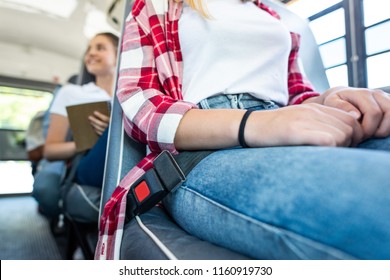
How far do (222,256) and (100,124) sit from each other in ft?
2.12

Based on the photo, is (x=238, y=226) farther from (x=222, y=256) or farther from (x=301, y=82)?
(x=301, y=82)

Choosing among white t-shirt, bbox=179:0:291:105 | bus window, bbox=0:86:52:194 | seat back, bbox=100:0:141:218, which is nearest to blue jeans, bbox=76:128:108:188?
seat back, bbox=100:0:141:218

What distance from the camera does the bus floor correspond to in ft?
3.90

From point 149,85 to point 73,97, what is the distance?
81cm

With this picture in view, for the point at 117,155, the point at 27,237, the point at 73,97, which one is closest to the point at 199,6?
the point at 117,155

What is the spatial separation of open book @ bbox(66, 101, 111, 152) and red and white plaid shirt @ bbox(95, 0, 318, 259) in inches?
14.5

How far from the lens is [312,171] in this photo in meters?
0.22

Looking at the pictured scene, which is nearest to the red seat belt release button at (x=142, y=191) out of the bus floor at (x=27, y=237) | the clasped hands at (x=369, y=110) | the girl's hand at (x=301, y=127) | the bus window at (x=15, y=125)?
the girl's hand at (x=301, y=127)

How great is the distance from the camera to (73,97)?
112cm

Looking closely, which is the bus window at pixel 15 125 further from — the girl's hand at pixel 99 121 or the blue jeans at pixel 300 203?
the blue jeans at pixel 300 203

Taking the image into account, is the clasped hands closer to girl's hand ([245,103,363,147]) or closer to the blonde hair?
girl's hand ([245,103,363,147])

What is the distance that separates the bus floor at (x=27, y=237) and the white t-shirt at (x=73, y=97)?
621mm

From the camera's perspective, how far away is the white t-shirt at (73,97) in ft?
3.62
